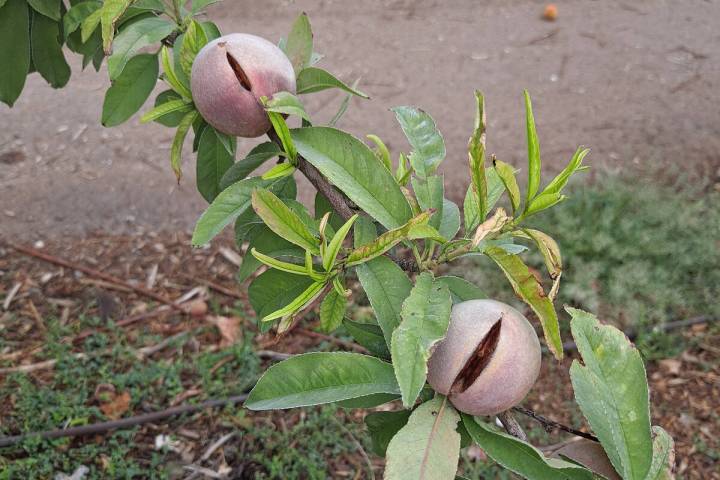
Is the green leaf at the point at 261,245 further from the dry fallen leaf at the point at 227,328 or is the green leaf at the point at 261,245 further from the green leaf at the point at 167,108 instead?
the dry fallen leaf at the point at 227,328

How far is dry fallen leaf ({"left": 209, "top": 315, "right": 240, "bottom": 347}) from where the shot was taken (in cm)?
227

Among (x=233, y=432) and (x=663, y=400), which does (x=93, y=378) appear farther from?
(x=663, y=400)

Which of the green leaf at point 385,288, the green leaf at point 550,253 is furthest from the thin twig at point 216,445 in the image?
the green leaf at point 550,253

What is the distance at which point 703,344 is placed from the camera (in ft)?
7.68

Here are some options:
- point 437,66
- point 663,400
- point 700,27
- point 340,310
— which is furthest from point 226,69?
point 700,27

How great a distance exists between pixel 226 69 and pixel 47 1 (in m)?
0.60

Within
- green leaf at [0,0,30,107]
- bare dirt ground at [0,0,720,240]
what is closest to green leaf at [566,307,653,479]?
green leaf at [0,0,30,107]

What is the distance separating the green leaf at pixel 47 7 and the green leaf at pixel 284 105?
2.11 ft

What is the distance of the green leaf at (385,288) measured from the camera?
2.28 ft

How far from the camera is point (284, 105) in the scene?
0.74 metres

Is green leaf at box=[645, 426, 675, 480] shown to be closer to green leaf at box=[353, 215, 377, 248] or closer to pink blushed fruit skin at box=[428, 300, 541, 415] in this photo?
pink blushed fruit skin at box=[428, 300, 541, 415]

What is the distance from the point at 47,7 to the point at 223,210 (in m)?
0.64

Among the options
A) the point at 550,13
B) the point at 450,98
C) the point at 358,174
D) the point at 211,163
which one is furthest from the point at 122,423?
the point at 550,13

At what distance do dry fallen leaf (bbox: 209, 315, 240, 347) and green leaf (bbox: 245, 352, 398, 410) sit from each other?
5.22 ft
